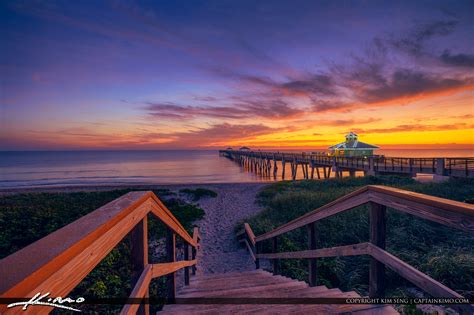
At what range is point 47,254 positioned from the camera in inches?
30.4

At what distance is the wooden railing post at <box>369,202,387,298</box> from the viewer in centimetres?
183

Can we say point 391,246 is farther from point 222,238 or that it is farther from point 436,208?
point 436,208

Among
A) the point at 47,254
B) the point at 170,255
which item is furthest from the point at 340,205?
the point at 47,254

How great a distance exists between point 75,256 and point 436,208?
5.82ft

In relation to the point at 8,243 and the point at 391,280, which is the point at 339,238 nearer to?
the point at 391,280

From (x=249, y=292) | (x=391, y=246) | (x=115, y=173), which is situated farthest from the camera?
(x=115, y=173)

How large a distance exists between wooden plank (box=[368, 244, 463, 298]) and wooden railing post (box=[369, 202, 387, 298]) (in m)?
0.07

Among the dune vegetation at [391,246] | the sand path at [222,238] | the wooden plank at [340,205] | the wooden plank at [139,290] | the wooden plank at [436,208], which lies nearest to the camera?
the wooden plank at [436,208]

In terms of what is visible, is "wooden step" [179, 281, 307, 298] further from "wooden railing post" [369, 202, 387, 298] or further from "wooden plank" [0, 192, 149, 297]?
"wooden plank" [0, 192, 149, 297]

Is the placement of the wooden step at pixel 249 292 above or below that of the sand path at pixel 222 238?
above

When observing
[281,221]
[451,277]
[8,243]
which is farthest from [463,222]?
[8,243]

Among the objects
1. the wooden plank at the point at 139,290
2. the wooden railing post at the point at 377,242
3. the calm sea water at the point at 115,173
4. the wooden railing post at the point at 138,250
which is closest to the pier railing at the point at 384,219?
the wooden railing post at the point at 377,242

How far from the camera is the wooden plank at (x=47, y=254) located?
0.63 meters

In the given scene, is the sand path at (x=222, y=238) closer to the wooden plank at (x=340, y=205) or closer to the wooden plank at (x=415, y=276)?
the wooden plank at (x=340, y=205)
